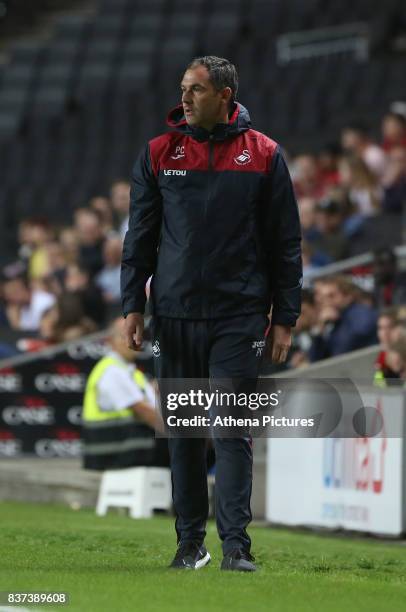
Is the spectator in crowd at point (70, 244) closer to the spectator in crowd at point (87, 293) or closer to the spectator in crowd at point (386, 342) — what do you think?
the spectator in crowd at point (87, 293)

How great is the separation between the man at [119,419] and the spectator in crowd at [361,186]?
455cm

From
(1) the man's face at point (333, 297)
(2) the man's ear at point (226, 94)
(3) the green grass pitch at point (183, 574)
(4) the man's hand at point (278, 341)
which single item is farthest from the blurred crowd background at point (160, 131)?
(2) the man's ear at point (226, 94)

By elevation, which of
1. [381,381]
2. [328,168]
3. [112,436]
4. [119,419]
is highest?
[328,168]

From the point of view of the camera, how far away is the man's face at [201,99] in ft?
22.5

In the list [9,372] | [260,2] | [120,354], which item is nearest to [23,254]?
[9,372]

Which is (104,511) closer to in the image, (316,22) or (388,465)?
(388,465)

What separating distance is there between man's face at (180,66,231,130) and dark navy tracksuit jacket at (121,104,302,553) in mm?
79

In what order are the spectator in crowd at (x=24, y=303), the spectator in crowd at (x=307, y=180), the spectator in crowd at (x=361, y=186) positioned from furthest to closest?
the spectator in crowd at (x=24, y=303), the spectator in crowd at (x=307, y=180), the spectator in crowd at (x=361, y=186)

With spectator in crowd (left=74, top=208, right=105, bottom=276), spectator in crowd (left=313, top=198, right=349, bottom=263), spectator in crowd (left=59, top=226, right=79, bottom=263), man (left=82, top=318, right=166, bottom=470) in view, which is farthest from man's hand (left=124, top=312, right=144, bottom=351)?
spectator in crowd (left=74, top=208, right=105, bottom=276)

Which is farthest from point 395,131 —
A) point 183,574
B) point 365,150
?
point 183,574

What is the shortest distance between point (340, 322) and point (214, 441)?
6.74m

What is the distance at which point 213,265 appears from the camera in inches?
270

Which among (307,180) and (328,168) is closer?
(307,180)

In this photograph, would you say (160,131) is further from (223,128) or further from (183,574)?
(183,574)
